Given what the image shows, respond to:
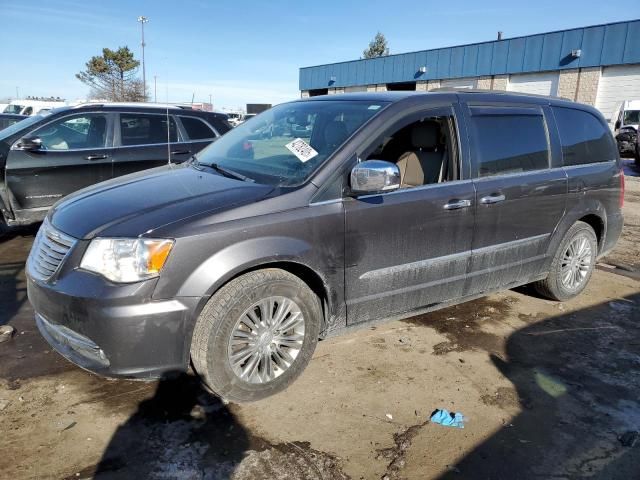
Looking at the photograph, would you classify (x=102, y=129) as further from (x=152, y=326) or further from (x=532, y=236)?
(x=532, y=236)

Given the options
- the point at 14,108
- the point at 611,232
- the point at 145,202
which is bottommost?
the point at 611,232

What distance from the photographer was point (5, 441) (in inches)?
100

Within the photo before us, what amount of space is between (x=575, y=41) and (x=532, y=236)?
83.0 ft

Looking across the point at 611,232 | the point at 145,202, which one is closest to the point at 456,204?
the point at 145,202

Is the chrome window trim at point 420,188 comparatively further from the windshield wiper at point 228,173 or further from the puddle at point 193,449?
the puddle at point 193,449

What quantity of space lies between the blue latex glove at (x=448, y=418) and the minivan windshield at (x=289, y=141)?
5.34 feet

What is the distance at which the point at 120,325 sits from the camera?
8.21ft

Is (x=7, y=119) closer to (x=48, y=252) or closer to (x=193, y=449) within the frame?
(x=48, y=252)

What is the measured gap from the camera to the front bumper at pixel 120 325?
2506 millimetres

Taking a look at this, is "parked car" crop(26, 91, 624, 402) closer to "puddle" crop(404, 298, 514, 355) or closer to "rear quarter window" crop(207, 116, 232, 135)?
"puddle" crop(404, 298, 514, 355)

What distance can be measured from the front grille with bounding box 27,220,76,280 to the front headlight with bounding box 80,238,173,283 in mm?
300

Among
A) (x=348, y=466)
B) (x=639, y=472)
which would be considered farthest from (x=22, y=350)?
(x=639, y=472)

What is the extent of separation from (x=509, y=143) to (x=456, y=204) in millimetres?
851

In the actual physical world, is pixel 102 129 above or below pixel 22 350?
above
